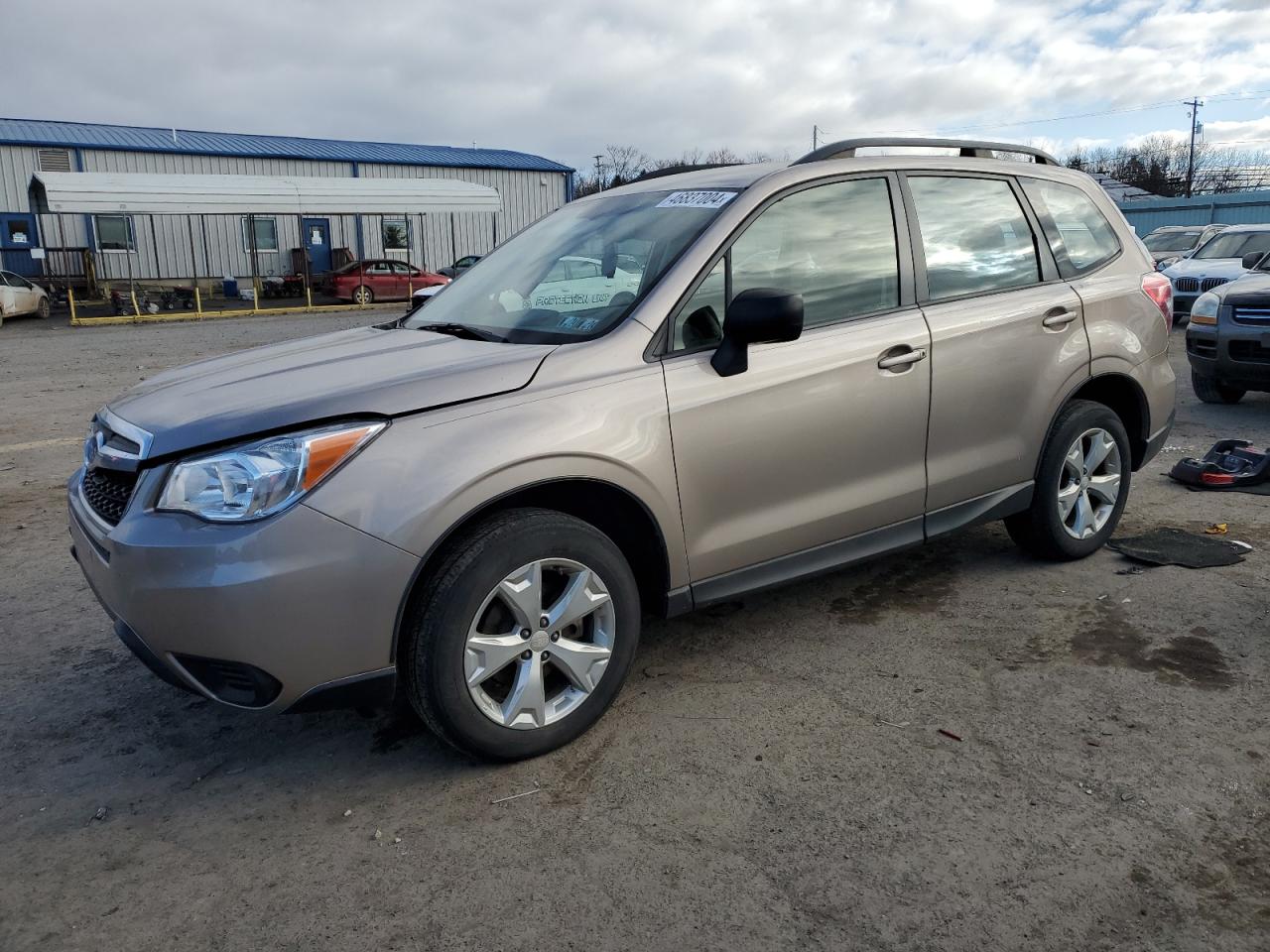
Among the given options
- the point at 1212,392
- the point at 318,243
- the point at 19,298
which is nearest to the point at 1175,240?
the point at 1212,392

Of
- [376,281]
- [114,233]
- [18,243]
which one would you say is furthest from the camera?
[114,233]

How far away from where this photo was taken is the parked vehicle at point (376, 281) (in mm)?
30347

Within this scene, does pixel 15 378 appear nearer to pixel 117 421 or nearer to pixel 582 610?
pixel 117 421

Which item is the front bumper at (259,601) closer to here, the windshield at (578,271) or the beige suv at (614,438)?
the beige suv at (614,438)

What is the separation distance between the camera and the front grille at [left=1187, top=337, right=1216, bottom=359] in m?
8.62

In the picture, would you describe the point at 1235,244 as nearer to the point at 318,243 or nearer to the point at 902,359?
the point at 902,359

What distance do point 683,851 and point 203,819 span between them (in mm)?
1402

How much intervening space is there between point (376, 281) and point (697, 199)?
28601 millimetres

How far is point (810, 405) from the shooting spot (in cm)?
354

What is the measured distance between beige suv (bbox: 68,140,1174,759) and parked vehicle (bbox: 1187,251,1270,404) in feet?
14.4

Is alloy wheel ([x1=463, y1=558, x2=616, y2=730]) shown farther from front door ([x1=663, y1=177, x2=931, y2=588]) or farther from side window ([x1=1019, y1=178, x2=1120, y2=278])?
side window ([x1=1019, y1=178, x2=1120, y2=278])

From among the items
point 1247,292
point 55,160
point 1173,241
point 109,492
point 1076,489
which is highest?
point 55,160

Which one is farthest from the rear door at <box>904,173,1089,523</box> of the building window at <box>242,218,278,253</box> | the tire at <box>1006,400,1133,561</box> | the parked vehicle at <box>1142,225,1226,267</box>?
the building window at <box>242,218,278,253</box>

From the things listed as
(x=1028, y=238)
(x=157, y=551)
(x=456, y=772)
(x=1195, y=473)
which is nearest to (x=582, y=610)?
(x=456, y=772)
